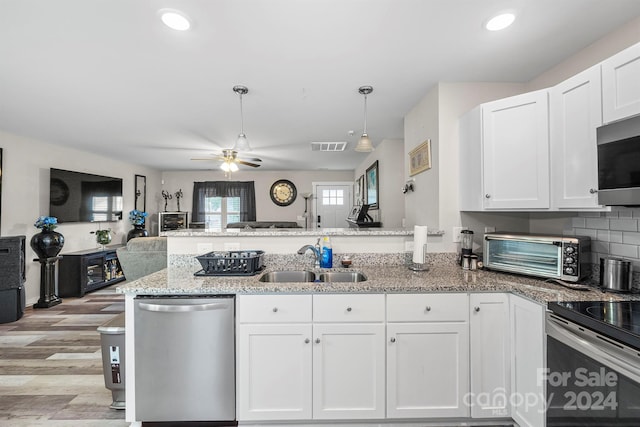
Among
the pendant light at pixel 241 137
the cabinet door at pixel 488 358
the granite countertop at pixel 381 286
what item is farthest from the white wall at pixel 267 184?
the cabinet door at pixel 488 358

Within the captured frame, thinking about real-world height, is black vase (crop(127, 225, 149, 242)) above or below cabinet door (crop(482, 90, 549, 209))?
below

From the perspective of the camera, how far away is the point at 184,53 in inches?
81.5

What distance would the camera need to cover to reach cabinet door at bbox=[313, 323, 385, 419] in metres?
1.78

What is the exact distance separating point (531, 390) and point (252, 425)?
5.29 feet

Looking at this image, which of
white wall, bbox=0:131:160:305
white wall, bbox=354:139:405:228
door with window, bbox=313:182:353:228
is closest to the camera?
white wall, bbox=0:131:160:305

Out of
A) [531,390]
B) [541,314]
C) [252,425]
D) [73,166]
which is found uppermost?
[73,166]

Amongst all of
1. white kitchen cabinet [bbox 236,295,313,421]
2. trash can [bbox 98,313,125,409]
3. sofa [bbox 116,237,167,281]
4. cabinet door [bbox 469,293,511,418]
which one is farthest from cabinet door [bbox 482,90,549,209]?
sofa [bbox 116,237,167,281]

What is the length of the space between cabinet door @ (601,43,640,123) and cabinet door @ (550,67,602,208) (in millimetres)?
40

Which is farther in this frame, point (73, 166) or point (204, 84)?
point (73, 166)

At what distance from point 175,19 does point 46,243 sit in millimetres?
4039

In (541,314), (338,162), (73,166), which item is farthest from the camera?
(338,162)

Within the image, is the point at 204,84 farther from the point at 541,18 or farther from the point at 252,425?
the point at 252,425

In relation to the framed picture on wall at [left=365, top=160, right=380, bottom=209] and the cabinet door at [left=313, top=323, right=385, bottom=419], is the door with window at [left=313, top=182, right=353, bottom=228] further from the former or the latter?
the cabinet door at [left=313, top=323, right=385, bottom=419]

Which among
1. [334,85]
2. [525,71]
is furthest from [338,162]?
[525,71]
